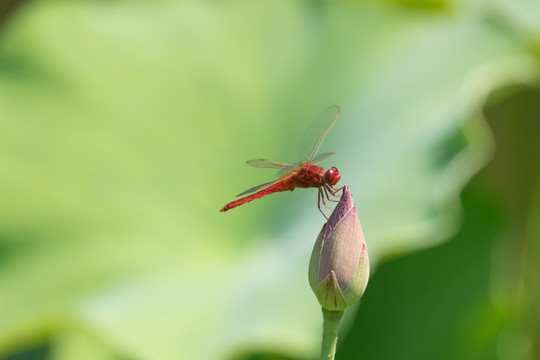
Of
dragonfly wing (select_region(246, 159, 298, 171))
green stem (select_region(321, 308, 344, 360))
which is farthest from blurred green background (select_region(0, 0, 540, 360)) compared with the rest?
green stem (select_region(321, 308, 344, 360))

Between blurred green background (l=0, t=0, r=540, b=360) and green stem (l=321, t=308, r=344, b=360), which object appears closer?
green stem (l=321, t=308, r=344, b=360)

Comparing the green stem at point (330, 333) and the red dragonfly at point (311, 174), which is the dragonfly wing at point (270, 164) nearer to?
the red dragonfly at point (311, 174)

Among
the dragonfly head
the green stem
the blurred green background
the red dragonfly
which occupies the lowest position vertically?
the green stem

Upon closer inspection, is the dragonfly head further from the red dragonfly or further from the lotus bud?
the lotus bud

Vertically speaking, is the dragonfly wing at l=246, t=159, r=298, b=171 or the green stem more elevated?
the dragonfly wing at l=246, t=159, r=298, b=171

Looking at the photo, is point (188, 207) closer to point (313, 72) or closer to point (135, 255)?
point (135, 255)

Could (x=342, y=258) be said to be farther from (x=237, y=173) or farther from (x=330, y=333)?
(x=237, y=173)

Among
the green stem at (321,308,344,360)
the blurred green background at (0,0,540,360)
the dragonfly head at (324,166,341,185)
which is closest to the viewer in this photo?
the green stem at (321,308,344,360)
